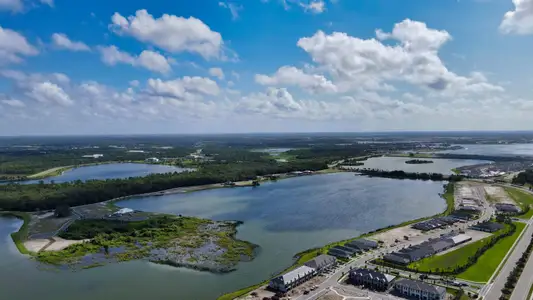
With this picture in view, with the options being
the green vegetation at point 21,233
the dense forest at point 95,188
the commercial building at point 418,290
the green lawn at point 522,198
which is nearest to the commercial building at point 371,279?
the commercial building at point 418,290

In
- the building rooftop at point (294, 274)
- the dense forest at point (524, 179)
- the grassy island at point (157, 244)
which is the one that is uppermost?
the dense forest at point (524, 179)

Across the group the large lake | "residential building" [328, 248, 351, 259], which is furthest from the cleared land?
the large lake

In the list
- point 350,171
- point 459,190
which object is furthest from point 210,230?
point 350,171

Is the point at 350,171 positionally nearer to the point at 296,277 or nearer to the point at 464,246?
the point at 464,246

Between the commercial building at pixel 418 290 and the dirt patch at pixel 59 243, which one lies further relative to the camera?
the dirt patch at pixel 59 243

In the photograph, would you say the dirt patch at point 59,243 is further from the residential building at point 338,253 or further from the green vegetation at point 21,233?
the residential building at point 338,253
